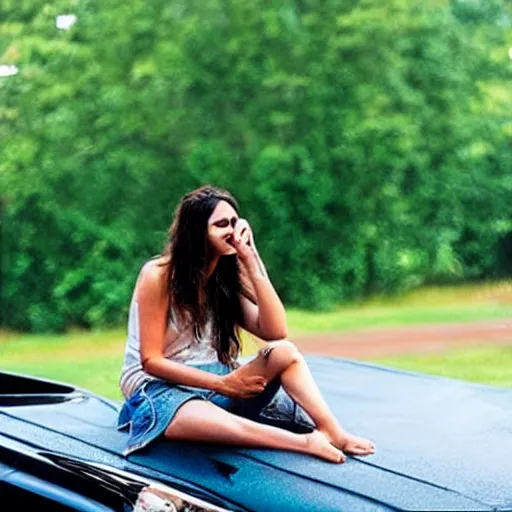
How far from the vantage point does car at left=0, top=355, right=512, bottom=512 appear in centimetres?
146

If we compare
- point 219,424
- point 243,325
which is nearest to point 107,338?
point 243,325

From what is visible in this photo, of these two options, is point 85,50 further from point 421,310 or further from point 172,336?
point 172,336

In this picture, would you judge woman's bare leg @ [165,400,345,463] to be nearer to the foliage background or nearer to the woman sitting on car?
the woman sitting on car

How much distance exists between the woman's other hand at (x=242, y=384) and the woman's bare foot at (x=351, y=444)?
0.51 ft

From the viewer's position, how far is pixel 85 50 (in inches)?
184

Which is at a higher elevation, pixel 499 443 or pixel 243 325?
pixel 243 325

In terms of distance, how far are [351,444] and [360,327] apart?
7.93 ft

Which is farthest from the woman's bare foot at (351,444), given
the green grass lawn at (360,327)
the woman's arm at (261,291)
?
the green grass lawn at (360,327)

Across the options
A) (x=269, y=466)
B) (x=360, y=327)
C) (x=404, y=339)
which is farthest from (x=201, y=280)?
(x=360, y=327)

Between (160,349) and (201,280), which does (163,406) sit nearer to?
(160,349)

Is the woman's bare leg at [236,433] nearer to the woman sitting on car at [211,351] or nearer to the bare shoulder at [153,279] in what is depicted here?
the woman sitting on car at [211,351]

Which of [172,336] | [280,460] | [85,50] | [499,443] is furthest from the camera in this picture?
[85,50]

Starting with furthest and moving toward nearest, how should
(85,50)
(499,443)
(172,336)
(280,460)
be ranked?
(85,50) → (172,336) → (499,443) → (280,460)

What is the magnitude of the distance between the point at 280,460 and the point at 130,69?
10.9ft
